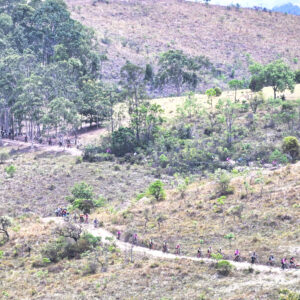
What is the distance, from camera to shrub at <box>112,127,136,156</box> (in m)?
61.7

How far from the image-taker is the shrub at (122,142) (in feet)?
202

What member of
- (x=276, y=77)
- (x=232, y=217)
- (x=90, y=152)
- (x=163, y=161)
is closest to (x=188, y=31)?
(x=276, y=77)

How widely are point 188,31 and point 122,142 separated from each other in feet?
215

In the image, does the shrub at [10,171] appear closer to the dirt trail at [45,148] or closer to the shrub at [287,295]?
the dirt trail at [45,148]

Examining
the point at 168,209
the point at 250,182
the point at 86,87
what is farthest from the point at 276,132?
the point at 86,87

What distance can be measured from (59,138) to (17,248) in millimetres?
36936

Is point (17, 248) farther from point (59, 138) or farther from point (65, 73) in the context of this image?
point (65, 73)

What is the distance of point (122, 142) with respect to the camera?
61.7 metres

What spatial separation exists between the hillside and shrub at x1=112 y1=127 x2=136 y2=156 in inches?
1542

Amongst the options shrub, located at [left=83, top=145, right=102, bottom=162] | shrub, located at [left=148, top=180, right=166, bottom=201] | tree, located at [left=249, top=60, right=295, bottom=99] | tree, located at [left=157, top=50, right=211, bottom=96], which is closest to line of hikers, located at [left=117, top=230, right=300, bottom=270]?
shrub, located at [left=148, top=180, right=166, bottom=201]

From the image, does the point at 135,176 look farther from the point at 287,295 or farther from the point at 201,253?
the point at 287,295

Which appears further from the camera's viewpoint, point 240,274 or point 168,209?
point 168,209

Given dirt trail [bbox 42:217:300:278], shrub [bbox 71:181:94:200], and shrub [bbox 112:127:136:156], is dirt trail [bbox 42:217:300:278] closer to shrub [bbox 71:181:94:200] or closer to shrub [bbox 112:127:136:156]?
shrub [bbox 71:181:94:200]

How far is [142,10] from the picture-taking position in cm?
12662
